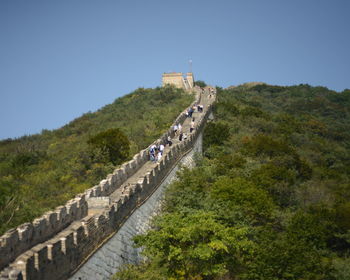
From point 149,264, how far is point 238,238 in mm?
3091

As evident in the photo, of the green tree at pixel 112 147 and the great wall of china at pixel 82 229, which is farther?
the green tree at pixel 112 147

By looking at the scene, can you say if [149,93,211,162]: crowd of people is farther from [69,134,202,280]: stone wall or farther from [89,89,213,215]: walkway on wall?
[69,134,202,280]: stone wall

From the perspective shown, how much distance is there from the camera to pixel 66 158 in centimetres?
4153

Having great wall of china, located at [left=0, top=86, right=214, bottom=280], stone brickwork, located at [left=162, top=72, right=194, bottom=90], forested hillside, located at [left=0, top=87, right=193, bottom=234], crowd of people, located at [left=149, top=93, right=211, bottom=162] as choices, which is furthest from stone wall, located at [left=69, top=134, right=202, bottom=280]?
stone brickwork, located at [left=162, top=72, right=194, bottom=90]

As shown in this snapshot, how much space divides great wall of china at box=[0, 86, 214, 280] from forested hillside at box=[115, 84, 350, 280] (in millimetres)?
947

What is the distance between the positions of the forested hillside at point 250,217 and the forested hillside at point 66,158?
15.8ft

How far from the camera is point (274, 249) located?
1933 centimetres

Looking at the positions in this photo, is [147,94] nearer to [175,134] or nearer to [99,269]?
[175,134]

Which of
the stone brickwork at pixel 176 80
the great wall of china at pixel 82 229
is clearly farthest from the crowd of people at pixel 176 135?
the stone brickwork at pixel 176 80

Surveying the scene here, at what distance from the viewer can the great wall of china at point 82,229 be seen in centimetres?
1391

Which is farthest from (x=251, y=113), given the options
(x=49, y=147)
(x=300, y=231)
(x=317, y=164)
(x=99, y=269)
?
(x=99, y=269)

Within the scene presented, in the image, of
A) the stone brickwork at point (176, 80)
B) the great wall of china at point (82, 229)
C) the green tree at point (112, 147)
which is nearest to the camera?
the great wall of china at point (82, 229)

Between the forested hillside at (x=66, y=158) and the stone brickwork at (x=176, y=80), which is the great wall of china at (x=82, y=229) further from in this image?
the stone brickwork at (x=176, y=80)

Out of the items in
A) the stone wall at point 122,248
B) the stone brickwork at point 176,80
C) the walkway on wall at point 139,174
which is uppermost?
the stone brickwork at point 176,80
